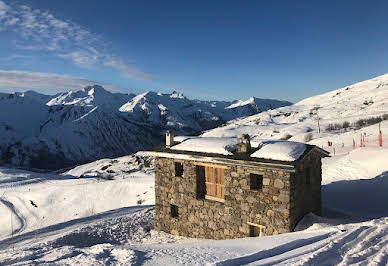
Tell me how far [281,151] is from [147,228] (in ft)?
29.5

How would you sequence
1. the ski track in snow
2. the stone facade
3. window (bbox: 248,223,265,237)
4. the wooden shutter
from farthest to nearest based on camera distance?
1. the ski track in snow
2. the wooden shutter
3. window (bbox: 248,223,265,237)
4. the stone facade

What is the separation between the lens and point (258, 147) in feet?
43.3

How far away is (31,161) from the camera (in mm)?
151500

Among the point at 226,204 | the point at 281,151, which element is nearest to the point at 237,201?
the point at 226,204

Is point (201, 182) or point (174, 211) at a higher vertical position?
point (201, 182)

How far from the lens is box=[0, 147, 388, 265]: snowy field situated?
7.09 metres

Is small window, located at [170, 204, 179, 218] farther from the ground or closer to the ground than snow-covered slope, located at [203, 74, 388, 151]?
closer to the ground

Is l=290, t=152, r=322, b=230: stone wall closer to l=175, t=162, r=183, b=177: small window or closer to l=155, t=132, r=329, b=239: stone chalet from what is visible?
l=155, t=132, r=329, b=239: stone chalet

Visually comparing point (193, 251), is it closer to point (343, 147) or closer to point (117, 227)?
point (117, 227)

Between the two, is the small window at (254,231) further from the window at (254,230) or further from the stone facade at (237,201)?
the stone facade at (237,201)

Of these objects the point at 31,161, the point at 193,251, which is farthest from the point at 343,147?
the point at 31,161

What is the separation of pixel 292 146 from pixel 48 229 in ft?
55.3

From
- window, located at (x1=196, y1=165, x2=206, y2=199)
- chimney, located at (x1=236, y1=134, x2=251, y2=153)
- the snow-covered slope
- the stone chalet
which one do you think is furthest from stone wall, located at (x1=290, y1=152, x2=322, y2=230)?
the snow-covered slope

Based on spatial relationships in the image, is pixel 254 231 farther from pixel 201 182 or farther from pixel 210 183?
pixel 201 182
